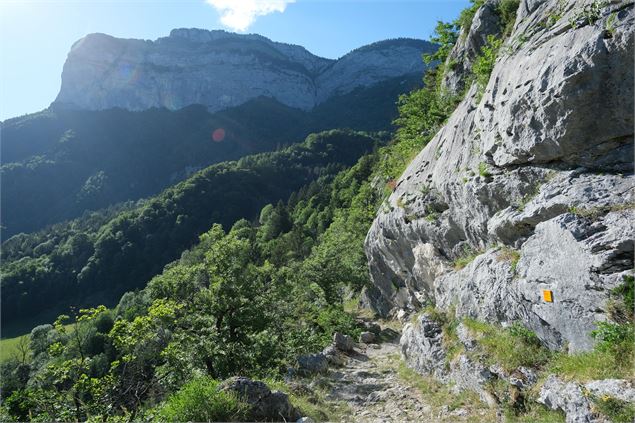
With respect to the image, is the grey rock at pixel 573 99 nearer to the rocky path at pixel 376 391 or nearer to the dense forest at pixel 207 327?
the rocky path at pixel 376 391

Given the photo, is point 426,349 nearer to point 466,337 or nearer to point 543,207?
point 466,337

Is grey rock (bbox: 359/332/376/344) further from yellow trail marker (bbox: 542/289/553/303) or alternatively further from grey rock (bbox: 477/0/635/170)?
yellow trail marker (bbox: 542/289/553/303)

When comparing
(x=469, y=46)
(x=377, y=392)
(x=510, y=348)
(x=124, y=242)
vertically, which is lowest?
(x=124, y=242)

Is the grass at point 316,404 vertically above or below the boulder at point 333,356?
above

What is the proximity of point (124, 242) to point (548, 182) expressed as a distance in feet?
500

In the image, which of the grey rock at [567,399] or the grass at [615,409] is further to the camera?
the grey rock at [567,399]

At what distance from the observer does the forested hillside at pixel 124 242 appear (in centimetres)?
13038

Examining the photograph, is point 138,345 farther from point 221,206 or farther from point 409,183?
point 221,206

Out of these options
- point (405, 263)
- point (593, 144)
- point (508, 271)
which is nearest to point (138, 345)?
point (508, 271)

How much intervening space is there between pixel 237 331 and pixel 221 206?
14867 cm

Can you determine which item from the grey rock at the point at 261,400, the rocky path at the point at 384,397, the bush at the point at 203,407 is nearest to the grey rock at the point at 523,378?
the rocky path at the point at 384,397

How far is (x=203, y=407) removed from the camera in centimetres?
846

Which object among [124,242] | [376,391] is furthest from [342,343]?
[124,242]

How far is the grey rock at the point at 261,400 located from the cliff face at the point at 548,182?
233 inches
